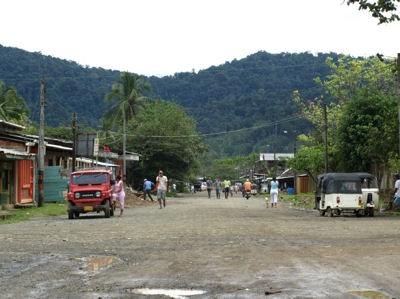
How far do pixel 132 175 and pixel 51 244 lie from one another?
63.0 metres

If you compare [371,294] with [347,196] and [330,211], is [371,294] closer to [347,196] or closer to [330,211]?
[347,196]

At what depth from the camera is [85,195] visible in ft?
92.8

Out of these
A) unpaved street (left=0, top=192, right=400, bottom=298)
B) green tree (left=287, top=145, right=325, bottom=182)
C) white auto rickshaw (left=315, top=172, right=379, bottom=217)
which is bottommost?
unpaved street (left=0, top=192, right=400, bottom=298)

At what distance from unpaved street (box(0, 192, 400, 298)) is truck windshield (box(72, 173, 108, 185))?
1217 cm

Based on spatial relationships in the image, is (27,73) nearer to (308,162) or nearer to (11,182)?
(308,162)

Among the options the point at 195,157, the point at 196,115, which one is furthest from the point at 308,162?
the point at 196,115

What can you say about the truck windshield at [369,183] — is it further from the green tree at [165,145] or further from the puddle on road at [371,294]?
the green tree at [165,145]

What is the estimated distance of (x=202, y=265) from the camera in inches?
400

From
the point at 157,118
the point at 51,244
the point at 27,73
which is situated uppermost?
the point at 27,73

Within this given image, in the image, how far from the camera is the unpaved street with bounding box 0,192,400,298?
25.4 ft

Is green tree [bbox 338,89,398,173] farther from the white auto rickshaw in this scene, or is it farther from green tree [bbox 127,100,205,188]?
green tree [bbox 127,100,205,188]

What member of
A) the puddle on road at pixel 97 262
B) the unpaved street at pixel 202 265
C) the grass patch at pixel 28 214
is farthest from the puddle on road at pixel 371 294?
the grass patch at pixel 28 214

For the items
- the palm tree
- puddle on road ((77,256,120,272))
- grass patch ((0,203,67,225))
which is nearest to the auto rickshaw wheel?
grass patch ((0,203,67,225))

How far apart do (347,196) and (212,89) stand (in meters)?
106
